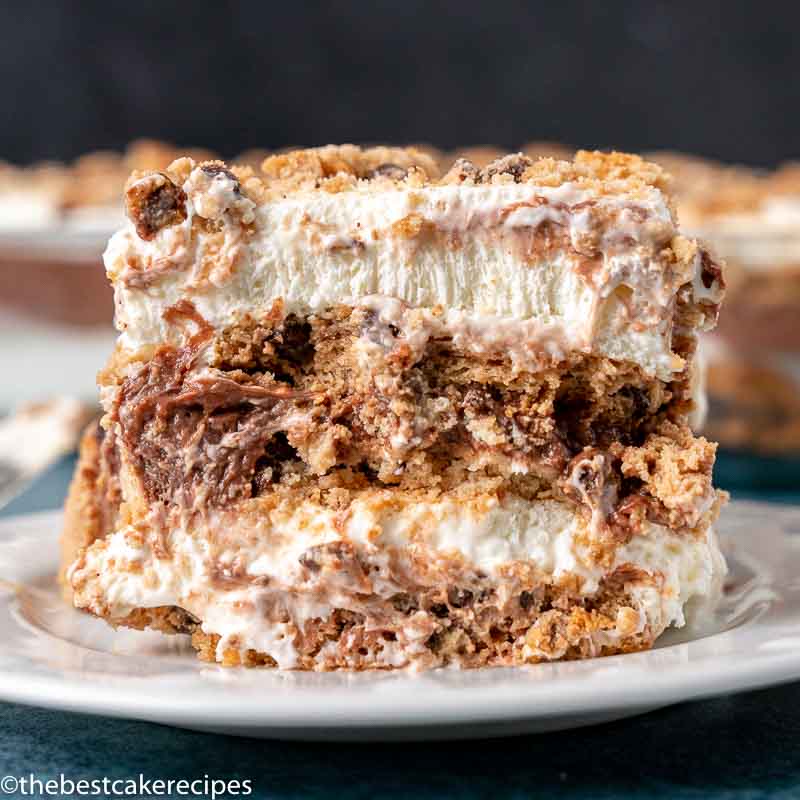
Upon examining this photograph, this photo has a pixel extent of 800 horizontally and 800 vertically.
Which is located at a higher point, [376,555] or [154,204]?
[154,204]

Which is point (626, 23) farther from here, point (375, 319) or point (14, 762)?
point (14, 762)

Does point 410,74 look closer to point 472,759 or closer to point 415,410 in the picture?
point 415,410

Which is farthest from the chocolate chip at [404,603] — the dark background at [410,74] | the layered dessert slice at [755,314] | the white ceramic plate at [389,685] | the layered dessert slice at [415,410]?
the dark background at [410,74]

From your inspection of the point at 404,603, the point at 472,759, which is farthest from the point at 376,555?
the point at 472,759

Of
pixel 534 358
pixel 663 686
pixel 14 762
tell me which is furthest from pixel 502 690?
pixel 14 762

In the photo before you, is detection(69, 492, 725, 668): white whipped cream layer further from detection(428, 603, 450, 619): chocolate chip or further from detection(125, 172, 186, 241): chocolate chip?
detection(125, 172, 186, 241): chocolate chip

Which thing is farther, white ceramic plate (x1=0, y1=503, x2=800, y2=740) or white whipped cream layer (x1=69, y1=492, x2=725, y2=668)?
white whipped cream layer (x1=69, y1=492, x2=725, y2=668)

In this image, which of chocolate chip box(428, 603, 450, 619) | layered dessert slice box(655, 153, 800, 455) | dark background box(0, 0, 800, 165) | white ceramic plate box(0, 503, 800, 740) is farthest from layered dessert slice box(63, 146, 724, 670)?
dark background box(0, 0, 800, 165)
